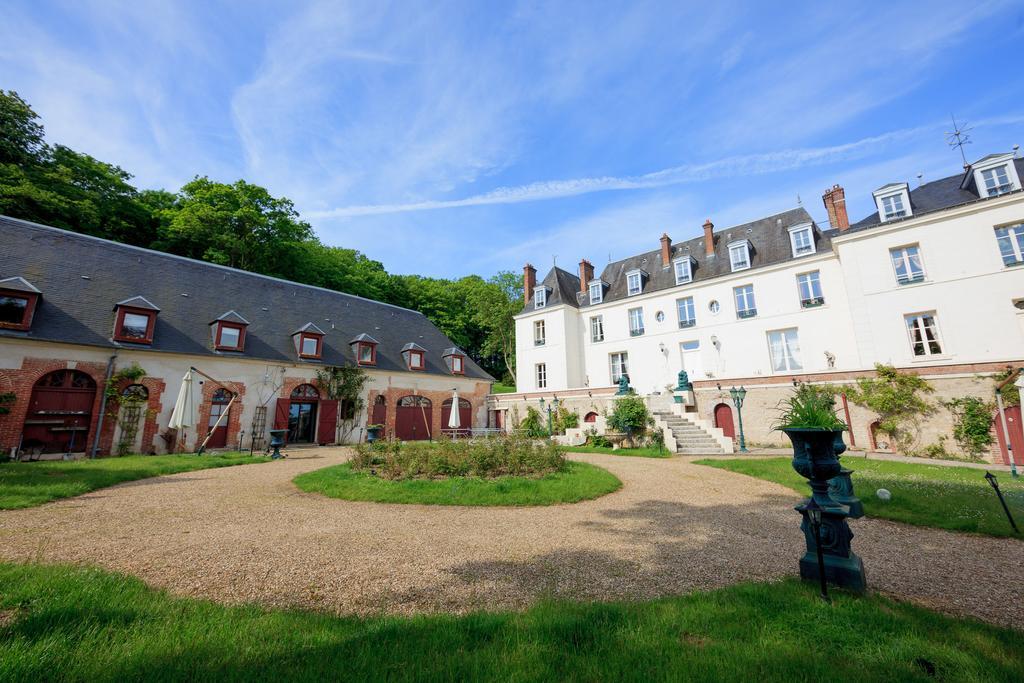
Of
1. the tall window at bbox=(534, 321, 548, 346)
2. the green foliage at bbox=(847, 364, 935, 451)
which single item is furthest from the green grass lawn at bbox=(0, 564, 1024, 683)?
the tall window at bbox=(534, 321, 548, 346)

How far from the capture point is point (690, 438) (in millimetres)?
14688

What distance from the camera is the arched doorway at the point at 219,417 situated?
15.8 m

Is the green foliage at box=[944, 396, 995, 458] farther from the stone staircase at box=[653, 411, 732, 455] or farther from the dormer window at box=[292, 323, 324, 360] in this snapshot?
the dormer window at box=[292, 323, 324, 360]

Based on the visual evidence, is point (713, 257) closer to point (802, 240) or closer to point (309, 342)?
point (802, 240)

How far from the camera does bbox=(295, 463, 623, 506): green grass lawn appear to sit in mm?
7004

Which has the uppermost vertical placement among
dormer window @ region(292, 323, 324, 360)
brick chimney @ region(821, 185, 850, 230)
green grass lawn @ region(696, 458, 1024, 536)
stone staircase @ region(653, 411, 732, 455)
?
brick chimney @ region(821, 185, 850, 230)

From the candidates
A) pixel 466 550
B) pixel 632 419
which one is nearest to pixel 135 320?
pixel 466 550

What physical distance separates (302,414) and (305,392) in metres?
1.02

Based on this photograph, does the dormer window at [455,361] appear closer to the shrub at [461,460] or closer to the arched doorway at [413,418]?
the arched doorway at [413,418]

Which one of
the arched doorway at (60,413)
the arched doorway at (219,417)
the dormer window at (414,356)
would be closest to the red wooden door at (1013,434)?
the dormer window at (414,356)

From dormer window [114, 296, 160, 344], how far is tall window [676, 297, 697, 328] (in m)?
23.7

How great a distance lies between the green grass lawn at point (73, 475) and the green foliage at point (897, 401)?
66.8 feet

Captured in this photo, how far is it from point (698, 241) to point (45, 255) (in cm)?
3014

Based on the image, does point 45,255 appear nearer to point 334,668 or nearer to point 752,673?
point 334,668
